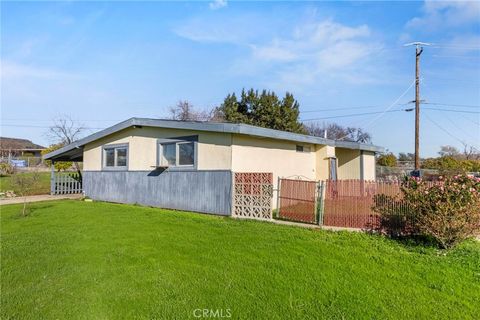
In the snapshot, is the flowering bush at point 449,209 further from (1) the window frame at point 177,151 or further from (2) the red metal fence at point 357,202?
(1) the window frame at point 177,151

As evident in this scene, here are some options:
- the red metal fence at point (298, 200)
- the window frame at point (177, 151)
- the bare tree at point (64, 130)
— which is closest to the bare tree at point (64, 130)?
the bare tree at point (64, 130)

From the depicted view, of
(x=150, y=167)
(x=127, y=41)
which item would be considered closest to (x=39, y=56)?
(x=127, y=41)

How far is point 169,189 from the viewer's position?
1176 cm

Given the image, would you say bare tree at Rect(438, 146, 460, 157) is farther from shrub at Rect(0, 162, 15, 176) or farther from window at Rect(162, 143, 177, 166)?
shrub at Rect(0, 162, 15, 176)

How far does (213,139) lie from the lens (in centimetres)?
1047

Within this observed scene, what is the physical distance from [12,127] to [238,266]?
189 feet

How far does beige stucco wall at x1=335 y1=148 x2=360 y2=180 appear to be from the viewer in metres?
17.0

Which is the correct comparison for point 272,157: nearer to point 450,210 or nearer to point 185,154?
point 185,154

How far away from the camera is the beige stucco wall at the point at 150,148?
1026 cm

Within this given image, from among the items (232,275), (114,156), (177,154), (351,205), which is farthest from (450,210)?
(114,156)

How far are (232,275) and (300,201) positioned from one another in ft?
15.8

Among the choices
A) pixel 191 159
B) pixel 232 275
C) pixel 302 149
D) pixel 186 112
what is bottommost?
pixel 232 275

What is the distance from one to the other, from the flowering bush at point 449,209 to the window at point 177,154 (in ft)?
22.4

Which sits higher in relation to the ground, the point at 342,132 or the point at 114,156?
the point at 342,132
